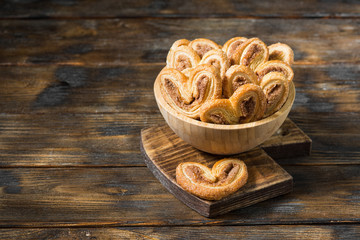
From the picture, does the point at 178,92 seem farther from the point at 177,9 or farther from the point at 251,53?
the point at 177,9

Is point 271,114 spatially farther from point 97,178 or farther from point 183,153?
point 97,178

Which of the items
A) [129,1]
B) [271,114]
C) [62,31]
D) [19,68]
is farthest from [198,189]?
[129,1]

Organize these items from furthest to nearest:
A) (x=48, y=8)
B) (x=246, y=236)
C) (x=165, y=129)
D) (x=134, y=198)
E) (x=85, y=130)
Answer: (x=48, y=8) < (x=85, y=130) < (x=165, y=129) < (x=134, y=198) < (x=246, y=236)

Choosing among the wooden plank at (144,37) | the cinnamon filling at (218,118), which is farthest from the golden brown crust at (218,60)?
the wooden plank at (144,37)

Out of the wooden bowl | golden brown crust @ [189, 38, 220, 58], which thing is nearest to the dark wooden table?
the wooden bowl

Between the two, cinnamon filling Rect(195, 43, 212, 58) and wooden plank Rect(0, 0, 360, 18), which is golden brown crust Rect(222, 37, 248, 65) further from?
wooden plank Rect(0, 0, 360, 18)

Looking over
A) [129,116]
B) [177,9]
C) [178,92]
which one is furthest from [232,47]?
[177,9]
